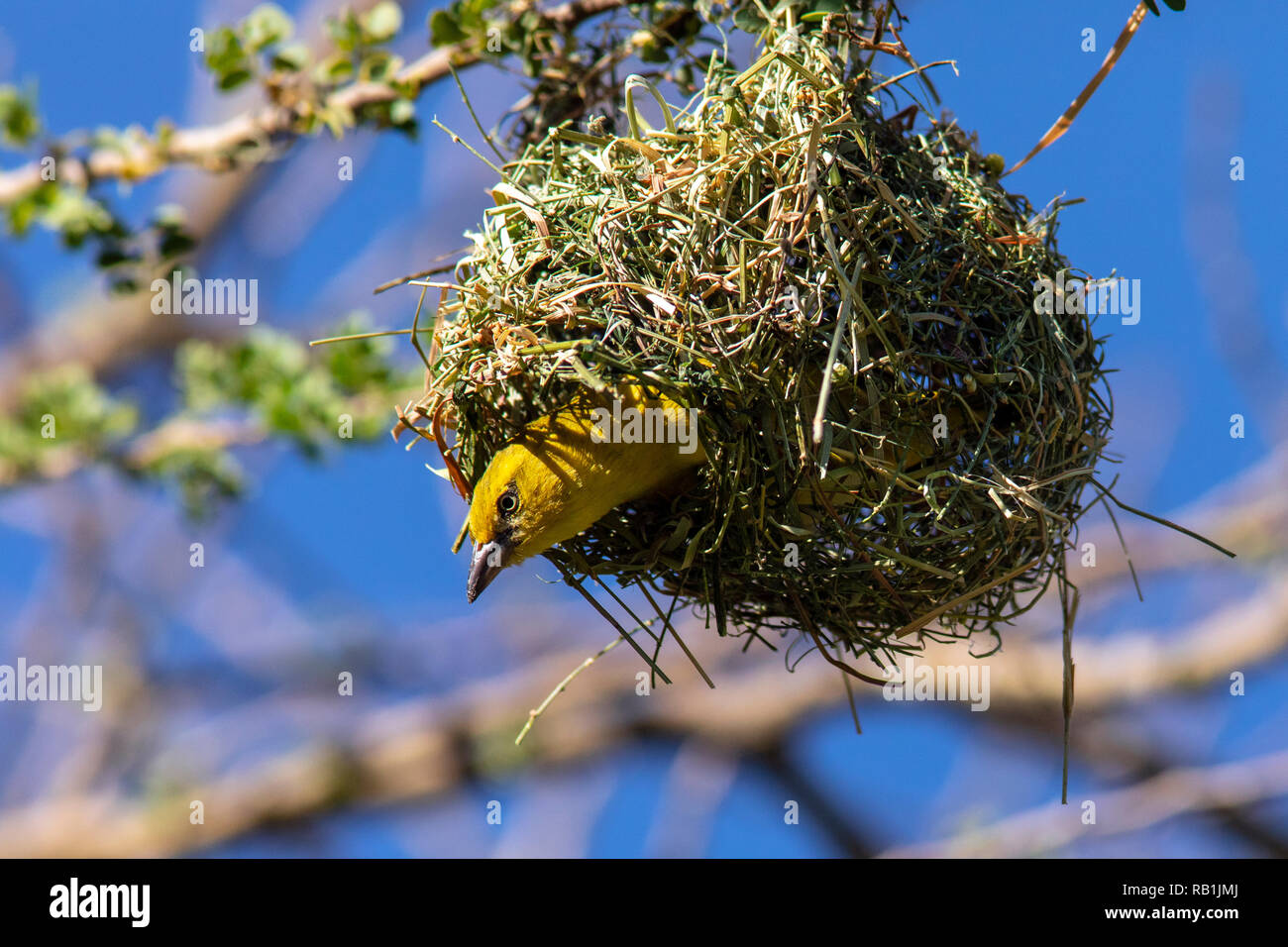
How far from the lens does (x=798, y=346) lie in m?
2.13

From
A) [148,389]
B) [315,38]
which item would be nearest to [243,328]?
[148,389]

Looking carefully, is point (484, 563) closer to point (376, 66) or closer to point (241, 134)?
point (376, 66)

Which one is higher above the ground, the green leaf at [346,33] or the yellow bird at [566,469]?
the green leaf at [346,33]

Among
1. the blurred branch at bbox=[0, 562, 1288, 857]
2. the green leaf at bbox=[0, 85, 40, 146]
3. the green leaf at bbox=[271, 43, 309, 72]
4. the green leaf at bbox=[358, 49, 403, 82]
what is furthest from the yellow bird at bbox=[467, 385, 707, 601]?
the blurred branch at bbox=[0, 562, 1288, 857]

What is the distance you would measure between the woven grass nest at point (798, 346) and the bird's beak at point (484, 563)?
207 mm

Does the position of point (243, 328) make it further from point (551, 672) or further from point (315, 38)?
point (551, 672)

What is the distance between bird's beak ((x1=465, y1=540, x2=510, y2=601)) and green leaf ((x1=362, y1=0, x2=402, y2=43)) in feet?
5.84

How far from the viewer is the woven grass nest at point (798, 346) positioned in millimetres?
2141

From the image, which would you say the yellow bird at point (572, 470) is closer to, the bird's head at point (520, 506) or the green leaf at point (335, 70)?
the bird's head at point (520, 506)

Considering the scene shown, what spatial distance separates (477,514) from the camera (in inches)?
84.1

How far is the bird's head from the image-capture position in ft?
6.90

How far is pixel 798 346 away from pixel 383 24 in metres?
1.80

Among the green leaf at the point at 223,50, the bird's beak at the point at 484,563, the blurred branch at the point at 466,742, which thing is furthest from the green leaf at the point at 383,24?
the blurred branch at the point at 466,742

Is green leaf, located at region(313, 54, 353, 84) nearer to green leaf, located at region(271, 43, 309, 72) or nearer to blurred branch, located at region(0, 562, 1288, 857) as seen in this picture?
green leaf, located at region(271, 43, 309, 72)
